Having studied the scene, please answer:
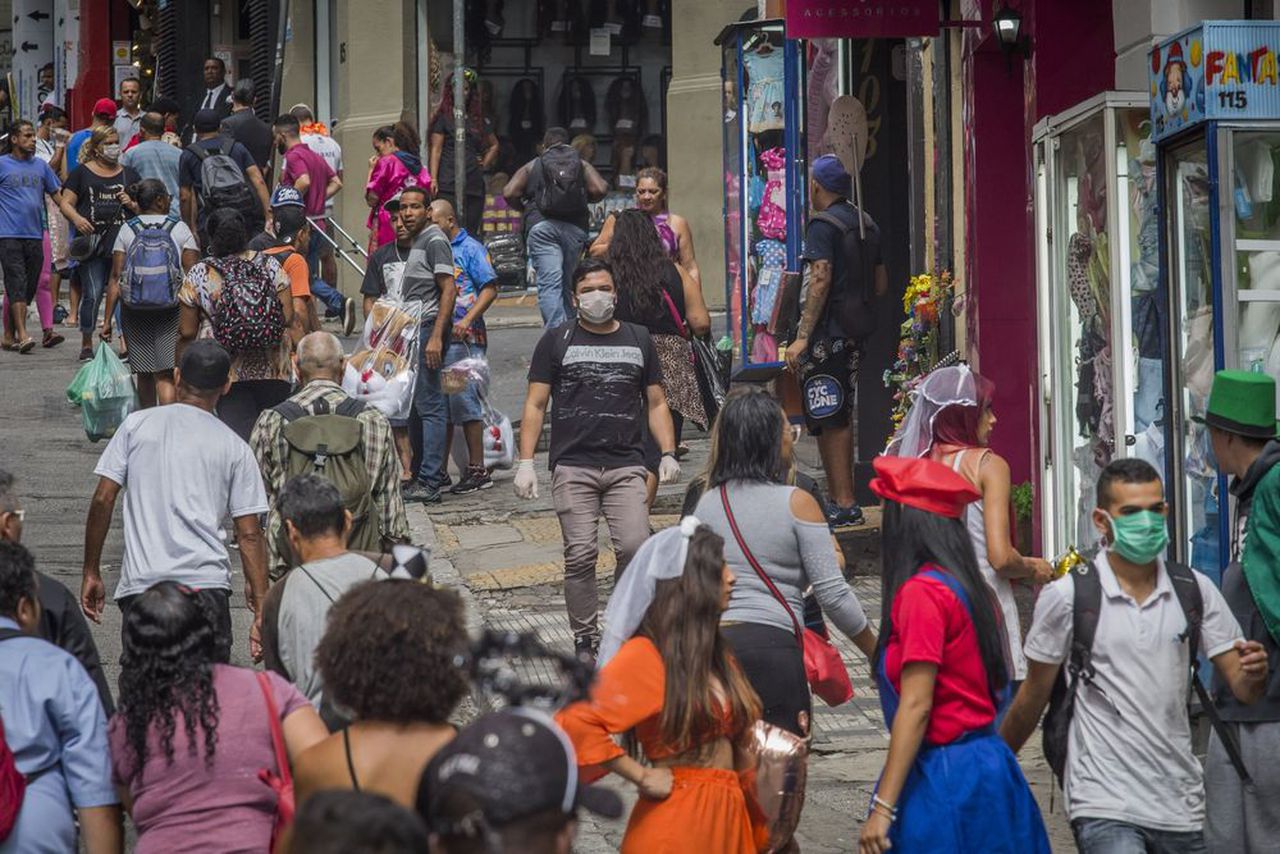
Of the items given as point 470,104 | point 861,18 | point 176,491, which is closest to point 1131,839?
point 176,491

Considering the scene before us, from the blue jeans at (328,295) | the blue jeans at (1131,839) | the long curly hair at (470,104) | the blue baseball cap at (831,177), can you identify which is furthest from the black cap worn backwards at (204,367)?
the long curly hair at (470,104)

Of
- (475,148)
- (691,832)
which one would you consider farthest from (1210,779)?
(475,148)

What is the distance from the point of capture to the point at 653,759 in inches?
207

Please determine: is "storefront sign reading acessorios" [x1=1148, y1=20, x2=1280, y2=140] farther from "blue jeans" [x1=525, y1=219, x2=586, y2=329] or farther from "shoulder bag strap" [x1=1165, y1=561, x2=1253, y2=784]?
"blue jeans" [x1=525, y1=219, x2=586, y2=329]

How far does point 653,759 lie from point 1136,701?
116 centimetres

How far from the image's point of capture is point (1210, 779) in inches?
226

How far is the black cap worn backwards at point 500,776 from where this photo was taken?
317 centimetres

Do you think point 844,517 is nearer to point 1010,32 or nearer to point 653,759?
point 1010,32

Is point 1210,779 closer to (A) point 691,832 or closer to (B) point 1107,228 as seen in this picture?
(A) point 691,832

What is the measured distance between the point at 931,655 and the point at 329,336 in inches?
152

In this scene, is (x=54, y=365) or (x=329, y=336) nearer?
(x=329, y=336)

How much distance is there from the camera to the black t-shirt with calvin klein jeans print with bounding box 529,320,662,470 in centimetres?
918

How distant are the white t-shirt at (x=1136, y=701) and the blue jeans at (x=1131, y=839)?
0.02 metres

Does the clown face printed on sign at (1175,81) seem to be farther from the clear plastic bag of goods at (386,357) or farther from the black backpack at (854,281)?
the clear plastic bag of goods at (386,357)
